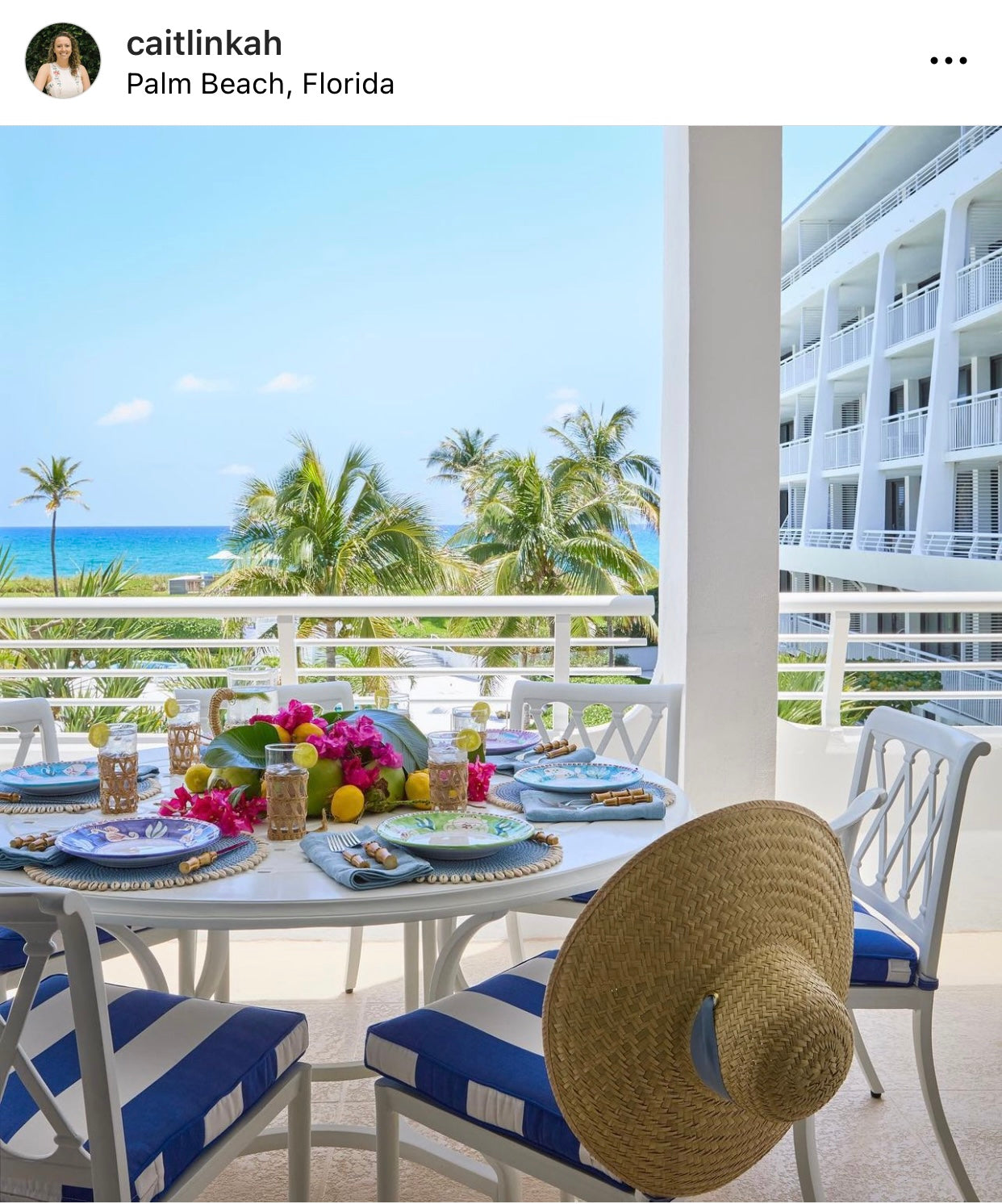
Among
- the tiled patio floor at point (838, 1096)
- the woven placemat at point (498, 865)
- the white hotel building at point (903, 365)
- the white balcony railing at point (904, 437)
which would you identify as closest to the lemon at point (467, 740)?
the woven placemat at point (498, 865)

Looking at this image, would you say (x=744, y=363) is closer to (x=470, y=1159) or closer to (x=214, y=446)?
(x=470, y=1159)

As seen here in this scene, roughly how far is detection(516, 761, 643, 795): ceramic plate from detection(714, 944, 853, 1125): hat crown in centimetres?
84

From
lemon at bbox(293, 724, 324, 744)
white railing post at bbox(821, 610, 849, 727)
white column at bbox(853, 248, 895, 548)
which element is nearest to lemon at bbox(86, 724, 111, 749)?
lemon at bbox(293, 724, 324, 744)

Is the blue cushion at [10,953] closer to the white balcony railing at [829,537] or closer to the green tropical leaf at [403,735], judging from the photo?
the green tropical leaf at [403,735]

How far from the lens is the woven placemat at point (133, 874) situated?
130cm

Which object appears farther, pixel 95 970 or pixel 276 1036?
pixel 276 1036

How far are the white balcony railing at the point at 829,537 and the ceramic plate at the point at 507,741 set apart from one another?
55.7 feet

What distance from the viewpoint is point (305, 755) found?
148 cm

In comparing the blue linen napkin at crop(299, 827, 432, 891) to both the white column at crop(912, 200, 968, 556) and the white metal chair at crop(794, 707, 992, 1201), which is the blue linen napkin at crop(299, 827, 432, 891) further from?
the white column at crop(912, 200, 968, 556)

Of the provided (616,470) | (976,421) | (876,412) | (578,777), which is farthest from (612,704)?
(616,470)

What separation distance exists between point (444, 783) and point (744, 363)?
1595mm

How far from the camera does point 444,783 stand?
5.37 ft
